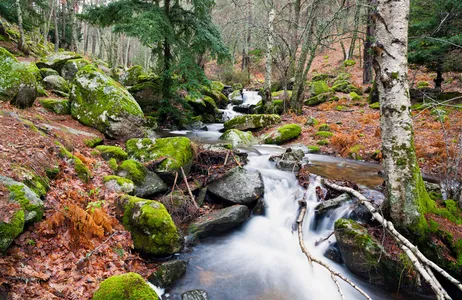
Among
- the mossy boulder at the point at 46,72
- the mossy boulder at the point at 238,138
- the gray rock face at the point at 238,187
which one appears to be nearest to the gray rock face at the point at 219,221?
the gray rock face at the point at 238,187

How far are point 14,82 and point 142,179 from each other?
4.60 m

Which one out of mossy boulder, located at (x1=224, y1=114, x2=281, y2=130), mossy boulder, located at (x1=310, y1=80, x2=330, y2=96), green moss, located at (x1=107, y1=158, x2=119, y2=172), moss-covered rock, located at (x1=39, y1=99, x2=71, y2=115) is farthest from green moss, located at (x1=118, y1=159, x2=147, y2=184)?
mossy boulder, located at (x1=310, y1=80, x2=330, y2=96)

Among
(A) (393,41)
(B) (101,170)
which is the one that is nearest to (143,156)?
(B) (101,170)

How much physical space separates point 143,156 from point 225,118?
10.5m

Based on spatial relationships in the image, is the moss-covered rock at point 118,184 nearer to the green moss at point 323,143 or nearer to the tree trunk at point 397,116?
the tree trunk at point 397,116

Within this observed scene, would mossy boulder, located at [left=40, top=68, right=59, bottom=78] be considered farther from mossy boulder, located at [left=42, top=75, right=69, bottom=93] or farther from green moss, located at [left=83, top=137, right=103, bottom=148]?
green moss, located at [left=83, top=137, right=103, bottom=148]

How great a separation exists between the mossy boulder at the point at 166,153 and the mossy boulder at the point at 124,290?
3548mm

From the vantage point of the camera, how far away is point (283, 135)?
11.8m

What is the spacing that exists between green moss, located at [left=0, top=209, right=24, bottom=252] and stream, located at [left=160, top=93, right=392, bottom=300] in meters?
2.13

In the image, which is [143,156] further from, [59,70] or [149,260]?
[59,70]

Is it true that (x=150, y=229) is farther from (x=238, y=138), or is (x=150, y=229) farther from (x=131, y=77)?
(x=131, y=77)

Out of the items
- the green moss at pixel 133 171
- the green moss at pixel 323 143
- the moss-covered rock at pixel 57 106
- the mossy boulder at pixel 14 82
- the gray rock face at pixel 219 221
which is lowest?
the gray rock face at pixel 219 221

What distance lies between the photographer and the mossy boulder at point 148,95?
1338cm

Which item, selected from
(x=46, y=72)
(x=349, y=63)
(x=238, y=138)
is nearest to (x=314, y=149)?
(x=238, y=138)
